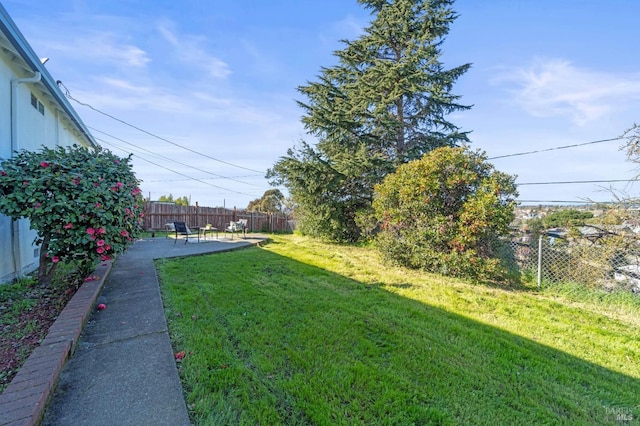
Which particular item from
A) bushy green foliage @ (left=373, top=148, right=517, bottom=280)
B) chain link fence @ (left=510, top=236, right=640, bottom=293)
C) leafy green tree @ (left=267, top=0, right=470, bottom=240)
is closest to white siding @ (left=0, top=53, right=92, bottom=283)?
bushy green foliage @ (left=373, top=148, right=517, bottom=280)

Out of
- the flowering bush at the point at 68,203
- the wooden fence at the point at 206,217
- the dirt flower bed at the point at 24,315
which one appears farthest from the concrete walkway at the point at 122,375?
the wooden fence at the point at 206,217

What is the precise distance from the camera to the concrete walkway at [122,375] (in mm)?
1615

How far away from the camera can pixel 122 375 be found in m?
1.98

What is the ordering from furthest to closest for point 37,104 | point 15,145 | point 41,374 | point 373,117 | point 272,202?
point 272,202 < point 373,117 < point 37,104 < point 15,145 < point 41,374

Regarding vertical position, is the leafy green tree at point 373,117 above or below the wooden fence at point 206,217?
above

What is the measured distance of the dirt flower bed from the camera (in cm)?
215

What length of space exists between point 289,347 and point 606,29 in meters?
9.71

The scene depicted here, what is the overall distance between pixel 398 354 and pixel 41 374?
261cm

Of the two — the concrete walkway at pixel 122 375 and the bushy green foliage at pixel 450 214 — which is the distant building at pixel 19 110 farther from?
the bushy green foliage at pixel 450 214

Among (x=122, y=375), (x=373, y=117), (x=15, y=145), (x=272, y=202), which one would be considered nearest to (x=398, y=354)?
(x=122, y=375)

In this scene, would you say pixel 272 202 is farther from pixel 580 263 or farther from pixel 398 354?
pixel 398 354

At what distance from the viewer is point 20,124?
14.4 ft

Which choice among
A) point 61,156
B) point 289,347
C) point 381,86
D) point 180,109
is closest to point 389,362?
point 289,347

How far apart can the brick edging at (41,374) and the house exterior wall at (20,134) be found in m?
2.18
